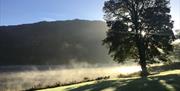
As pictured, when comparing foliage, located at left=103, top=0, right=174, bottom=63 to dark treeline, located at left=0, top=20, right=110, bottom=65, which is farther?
dark treeline, located at left=0, top=20, right=110, bottom=65

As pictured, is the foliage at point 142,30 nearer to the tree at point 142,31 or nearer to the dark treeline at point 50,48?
the tree at point 142,31

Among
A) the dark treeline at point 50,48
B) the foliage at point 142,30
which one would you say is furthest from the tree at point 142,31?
the dark treeline at point 50,48

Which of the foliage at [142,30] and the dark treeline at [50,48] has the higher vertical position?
the dark treeline at [50,48]

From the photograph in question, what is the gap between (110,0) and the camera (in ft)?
198

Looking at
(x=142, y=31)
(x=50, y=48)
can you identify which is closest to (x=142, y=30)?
(x=142, y=31)

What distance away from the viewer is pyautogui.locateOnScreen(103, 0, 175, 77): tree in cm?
5744

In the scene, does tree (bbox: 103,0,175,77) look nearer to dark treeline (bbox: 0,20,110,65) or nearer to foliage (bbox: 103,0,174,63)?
foliage (bbox: 103,0,174,63)

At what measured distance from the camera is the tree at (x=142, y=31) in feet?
188

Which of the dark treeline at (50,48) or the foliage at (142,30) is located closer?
the foliage at (142,30)

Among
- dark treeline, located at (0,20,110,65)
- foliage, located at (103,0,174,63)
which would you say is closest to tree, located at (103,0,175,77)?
foliage, located at (103,0,174,63)

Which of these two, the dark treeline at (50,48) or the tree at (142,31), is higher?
the dark treeline at (50,48)

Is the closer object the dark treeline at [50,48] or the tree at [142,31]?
the tree at [142,31]

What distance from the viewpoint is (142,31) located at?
5862 centimetres

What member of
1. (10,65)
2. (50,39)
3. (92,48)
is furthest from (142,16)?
(50,39)
